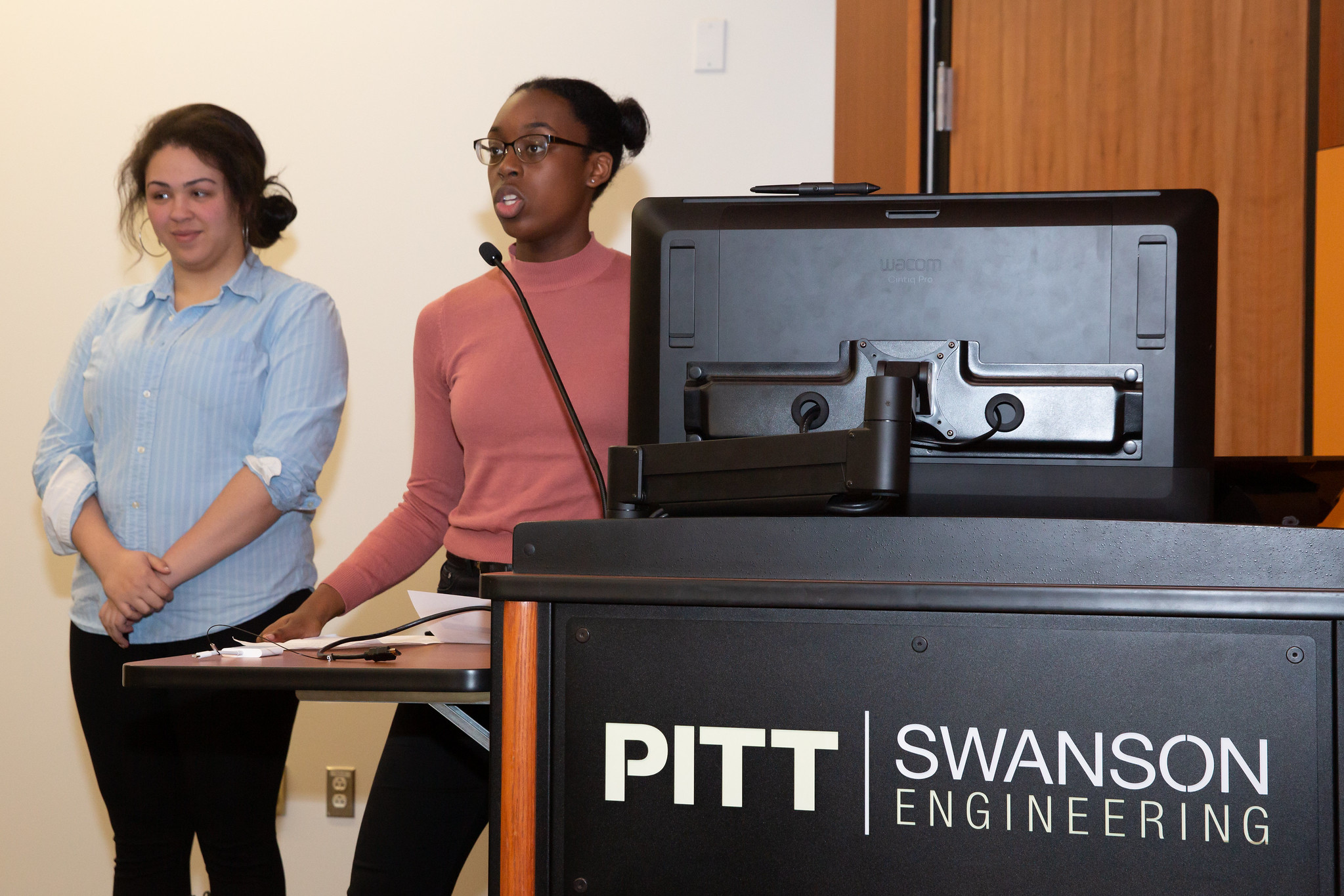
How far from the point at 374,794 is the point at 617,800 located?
2.73 ft

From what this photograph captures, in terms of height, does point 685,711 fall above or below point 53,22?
below

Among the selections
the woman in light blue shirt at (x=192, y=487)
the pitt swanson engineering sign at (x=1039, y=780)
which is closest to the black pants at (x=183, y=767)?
the woman in light blue shirt at (x=192, y=487)

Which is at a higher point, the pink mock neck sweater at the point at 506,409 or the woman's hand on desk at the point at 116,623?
the pink mock neck sweater at the point at 506,409

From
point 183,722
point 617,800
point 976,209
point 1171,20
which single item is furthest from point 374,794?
point 1171,20

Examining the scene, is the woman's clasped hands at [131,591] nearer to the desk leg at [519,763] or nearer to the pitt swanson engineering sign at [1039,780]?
the desk leg at [519,763]

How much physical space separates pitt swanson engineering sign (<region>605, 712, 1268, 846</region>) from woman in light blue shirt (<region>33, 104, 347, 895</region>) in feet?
3.89

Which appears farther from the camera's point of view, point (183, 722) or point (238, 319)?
point (238, 319)

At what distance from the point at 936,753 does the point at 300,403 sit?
1.35m

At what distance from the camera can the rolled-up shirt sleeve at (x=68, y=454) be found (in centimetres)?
187

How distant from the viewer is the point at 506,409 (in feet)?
5.30

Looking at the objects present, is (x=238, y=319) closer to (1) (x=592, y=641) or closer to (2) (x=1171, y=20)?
(1) (x=592, y=641)

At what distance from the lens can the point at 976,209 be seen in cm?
90

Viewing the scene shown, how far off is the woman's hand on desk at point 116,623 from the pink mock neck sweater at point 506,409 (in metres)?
0.49

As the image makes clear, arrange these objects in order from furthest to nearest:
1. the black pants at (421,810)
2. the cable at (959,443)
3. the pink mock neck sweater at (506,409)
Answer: the pink mock neck sweater at (506,409) → the black pants at (421,810) → the cable at (959,443)
